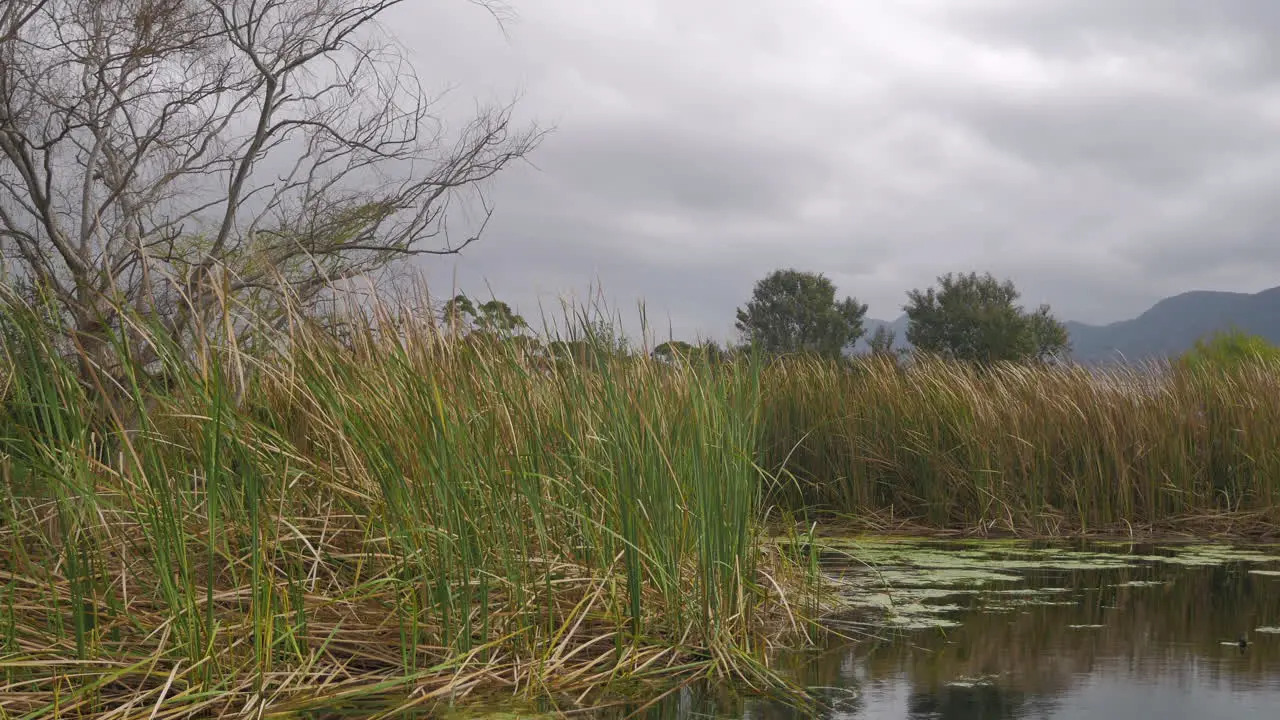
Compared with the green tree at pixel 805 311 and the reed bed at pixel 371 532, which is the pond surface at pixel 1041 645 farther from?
the green tree at pixel 805 311

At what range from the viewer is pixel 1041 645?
4.54m

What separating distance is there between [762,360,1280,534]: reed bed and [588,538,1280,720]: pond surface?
1875 mm

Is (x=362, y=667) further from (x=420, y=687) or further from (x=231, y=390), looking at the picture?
(x=231, y=390)

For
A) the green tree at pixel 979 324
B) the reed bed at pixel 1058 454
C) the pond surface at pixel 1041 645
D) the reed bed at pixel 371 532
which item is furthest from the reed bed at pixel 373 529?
the green tree at pixel 979 324

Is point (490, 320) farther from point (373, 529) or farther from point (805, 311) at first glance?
point (805, 311)

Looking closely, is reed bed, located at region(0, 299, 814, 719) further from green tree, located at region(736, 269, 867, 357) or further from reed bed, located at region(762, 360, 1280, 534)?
green tree, located at region(736, 269, 867, 357)

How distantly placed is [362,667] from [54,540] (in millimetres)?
1287

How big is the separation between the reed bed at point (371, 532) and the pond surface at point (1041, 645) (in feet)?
1.28

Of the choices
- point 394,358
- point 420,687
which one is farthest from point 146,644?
point 394,358

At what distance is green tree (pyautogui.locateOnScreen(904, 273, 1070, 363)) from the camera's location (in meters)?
39.3

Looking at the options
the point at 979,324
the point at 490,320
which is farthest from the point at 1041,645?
the point at 979,324

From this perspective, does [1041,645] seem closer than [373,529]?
No

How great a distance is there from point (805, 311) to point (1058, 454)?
39.2 meters

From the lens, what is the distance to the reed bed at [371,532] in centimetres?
332
